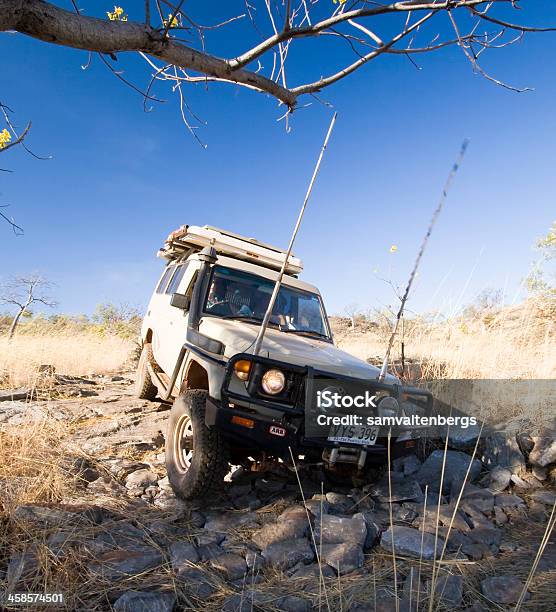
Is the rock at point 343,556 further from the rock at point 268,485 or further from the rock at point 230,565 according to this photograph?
the rock at point 268,485

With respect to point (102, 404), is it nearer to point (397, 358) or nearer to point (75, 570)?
point (75, 570)

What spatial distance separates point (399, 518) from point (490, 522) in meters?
0.70

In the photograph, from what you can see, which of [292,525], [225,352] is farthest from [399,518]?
[225,352]

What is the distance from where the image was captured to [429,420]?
3545 millimetres

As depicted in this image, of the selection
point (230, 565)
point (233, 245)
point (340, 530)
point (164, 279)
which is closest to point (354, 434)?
point (340, 530)

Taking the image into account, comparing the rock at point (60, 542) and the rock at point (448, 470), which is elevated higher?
the rock at point (448, 470)

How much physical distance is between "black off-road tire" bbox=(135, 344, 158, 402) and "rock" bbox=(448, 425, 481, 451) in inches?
162

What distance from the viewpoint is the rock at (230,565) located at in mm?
2461

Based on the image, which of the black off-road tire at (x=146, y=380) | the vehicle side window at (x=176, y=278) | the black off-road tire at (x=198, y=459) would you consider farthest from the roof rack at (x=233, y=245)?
the black off-road tire at (x=198, y=459)

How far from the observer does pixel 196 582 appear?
7.58 feet

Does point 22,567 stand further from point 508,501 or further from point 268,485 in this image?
point 508,501

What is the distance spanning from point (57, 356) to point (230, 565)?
31.1ft

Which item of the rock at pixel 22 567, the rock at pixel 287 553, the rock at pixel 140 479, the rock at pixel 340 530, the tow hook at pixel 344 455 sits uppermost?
the tow hook at pixel 344 455

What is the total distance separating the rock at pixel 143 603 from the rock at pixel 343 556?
97cm
